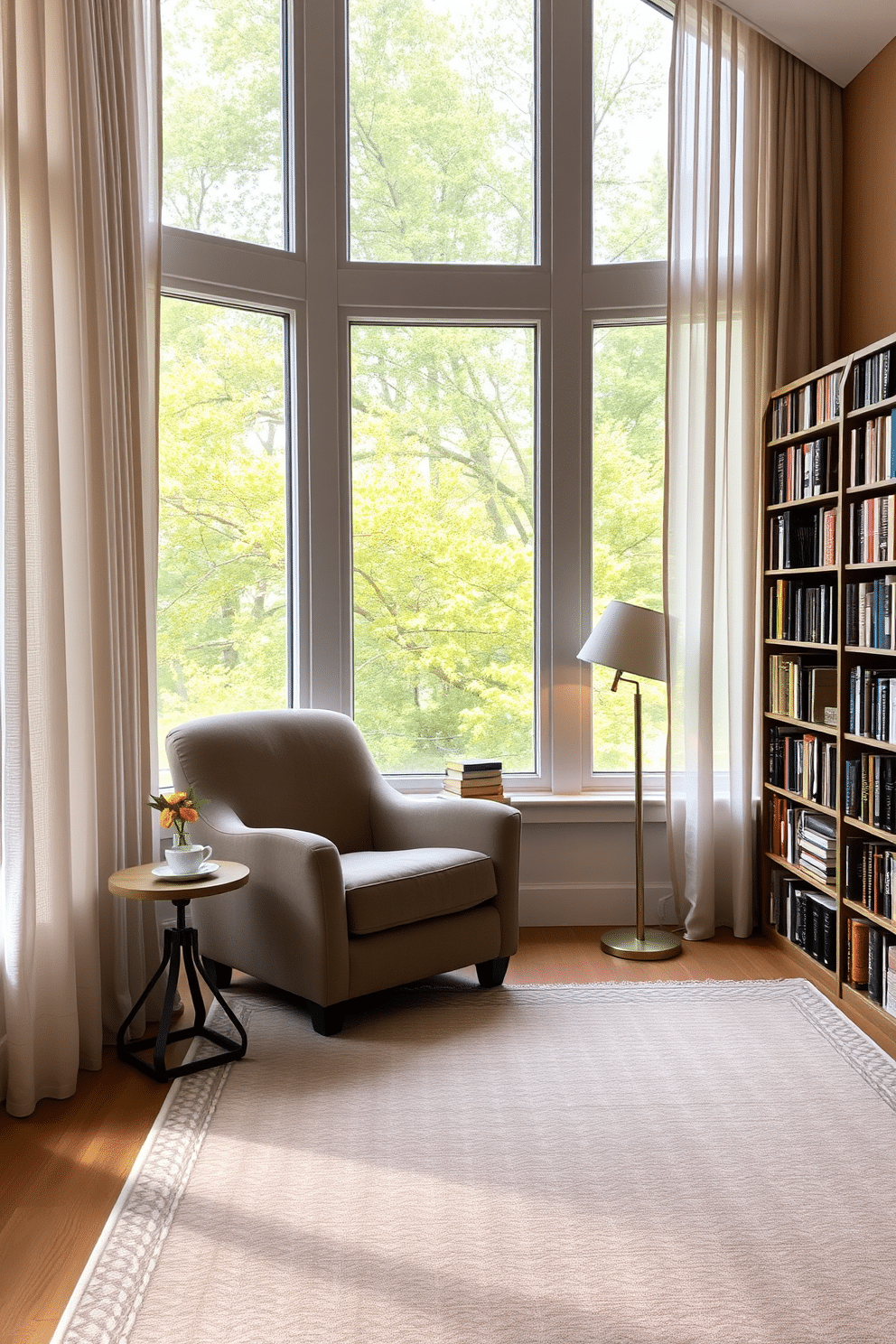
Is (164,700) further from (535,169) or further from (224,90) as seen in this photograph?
(535,169)

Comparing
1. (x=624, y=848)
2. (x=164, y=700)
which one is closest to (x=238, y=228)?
(x=164, y=700)

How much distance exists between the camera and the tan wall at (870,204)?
3836 mm

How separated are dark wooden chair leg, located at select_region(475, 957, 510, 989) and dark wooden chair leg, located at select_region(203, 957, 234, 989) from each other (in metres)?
0.83

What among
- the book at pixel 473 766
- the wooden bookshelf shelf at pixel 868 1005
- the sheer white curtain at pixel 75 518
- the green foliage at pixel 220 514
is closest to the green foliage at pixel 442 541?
the book at pixel 473 766

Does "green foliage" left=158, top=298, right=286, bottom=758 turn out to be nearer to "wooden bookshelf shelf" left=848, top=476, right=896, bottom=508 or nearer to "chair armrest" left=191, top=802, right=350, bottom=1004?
"chair armrest" left=191, top=802, right=350, bottom=1004

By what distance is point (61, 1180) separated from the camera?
2.42 m

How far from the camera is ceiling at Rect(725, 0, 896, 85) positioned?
3.76 meters

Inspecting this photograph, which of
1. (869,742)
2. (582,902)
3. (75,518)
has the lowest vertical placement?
(582,902)

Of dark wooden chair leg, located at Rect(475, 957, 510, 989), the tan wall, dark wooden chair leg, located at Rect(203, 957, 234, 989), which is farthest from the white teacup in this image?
the tan wall

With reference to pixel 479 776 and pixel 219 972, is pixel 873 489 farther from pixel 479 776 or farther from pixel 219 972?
pixel 219 972

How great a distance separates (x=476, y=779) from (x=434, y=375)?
1.65m

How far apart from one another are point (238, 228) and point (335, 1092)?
3.12 meters

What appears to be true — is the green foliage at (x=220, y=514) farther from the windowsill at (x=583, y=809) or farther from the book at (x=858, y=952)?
the book at (x=858, y=952)

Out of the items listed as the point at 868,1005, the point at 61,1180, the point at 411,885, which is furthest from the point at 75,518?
the point at 868,1005
